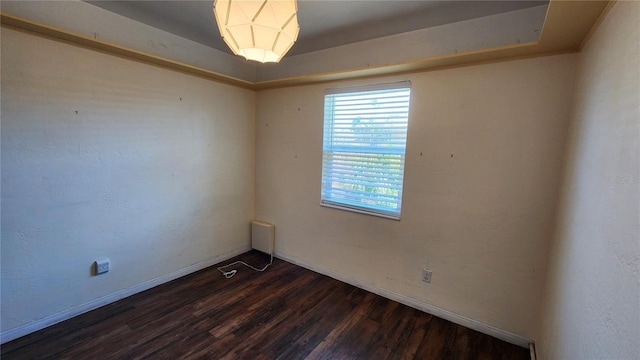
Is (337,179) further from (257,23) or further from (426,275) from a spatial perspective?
(257,23)

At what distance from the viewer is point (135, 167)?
245 cm

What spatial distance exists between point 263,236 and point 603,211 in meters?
3.12

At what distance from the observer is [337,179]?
9.53ft

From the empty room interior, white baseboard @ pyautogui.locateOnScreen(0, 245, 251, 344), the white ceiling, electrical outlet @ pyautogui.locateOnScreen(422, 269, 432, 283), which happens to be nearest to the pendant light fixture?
the empty room interior

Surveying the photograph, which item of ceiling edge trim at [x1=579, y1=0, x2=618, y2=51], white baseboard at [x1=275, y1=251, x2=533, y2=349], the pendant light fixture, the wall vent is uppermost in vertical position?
ceiling edge trim at [x1=579, y1=0, x2=618, y2=51]

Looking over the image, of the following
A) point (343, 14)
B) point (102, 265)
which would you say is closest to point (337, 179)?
point (343, 14)

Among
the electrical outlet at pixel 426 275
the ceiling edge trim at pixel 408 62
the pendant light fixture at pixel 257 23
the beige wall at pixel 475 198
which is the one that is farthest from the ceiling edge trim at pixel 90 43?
the electrical outlet at pixel 426 275

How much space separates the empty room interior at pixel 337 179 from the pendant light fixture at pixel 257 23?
24 mm

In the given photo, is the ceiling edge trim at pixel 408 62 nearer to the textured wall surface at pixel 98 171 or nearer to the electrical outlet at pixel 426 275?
the textured wall surface at pixel 98 171

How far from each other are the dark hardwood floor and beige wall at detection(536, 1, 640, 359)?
757 millimetres

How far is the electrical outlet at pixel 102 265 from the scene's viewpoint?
2.29 m

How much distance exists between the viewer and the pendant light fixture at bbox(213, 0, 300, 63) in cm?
114

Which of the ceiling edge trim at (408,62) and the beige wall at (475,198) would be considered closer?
the ceiling edge trim at (408,62)

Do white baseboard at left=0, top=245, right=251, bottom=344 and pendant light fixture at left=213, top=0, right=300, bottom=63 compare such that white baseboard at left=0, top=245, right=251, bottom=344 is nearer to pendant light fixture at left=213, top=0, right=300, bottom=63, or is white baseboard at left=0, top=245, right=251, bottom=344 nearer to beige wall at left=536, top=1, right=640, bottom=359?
pendant light fixture at left=213, top=0, right=300, bottom=63
